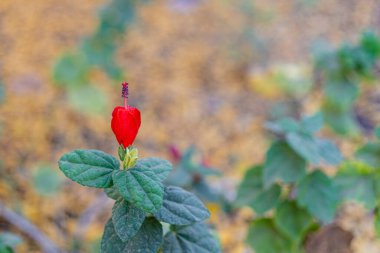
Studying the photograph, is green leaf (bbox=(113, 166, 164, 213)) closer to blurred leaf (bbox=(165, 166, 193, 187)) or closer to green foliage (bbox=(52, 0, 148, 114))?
blurred leaf (bbox=(165, 166, 193, 187))

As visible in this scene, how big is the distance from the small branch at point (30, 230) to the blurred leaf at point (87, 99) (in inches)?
25.4

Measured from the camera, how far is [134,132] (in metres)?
0.74

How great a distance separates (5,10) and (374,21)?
2035mm

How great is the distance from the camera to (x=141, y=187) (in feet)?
2.42

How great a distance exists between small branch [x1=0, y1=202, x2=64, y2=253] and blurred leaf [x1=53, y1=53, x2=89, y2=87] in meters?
0.72

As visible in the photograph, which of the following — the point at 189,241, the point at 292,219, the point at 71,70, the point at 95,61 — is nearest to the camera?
the point at 189,241

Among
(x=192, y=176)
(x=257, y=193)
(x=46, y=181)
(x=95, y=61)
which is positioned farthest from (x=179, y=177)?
(x=95, y=61)

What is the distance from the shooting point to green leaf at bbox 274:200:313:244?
122 centimetres

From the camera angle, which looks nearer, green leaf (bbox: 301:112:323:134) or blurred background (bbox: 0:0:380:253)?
green leaf (bbox: 301:112:323:134)

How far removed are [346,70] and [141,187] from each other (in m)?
1.05

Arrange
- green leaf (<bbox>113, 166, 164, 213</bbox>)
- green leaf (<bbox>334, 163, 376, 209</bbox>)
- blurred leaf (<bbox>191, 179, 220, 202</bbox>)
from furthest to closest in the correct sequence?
blurred leaf (<bbox>191, 179, 220, 202</bbox>) < green leaf (<bbox>334, 163, 376, 209</bbox>) < green leaf (<bbox>113, 166, 164, 213</bbox>)

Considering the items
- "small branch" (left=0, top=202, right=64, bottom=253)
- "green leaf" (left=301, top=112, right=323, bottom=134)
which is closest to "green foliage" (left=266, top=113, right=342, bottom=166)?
"green leaf" (left=301, top=112, right=323, bottom=134)

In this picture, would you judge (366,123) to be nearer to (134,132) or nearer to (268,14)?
(268,14)

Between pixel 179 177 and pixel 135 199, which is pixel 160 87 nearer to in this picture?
pixel 179 177
